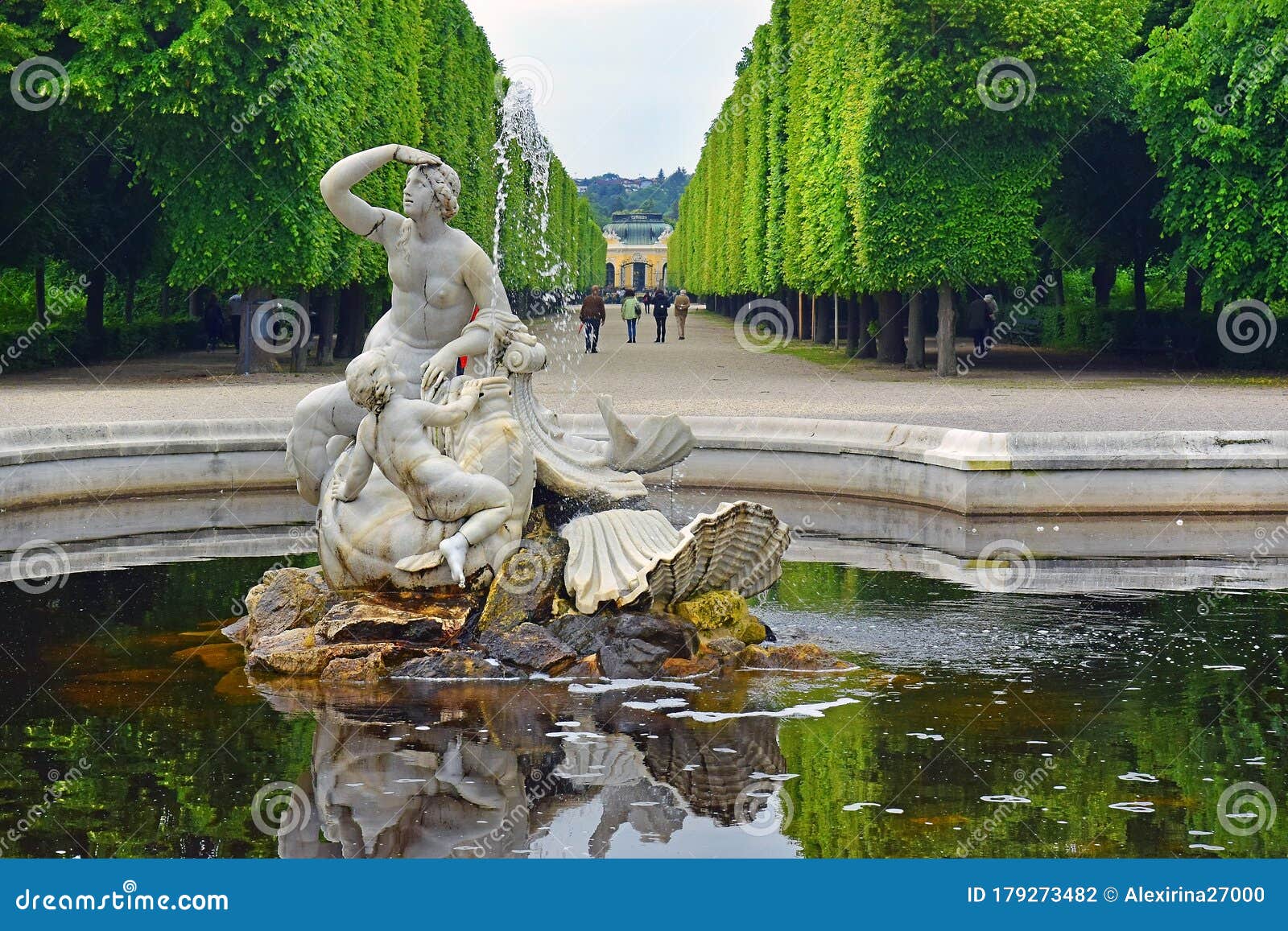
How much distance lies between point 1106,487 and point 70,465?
7752mm

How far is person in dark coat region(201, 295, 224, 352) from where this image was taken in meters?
32.4

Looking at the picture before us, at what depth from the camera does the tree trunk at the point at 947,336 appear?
2498cm

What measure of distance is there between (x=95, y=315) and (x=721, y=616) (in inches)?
884

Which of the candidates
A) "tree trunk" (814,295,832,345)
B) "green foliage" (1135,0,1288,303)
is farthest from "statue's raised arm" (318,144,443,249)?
"tree trunk" (814,295,832,345)

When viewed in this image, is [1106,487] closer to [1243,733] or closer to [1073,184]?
[1243,733]

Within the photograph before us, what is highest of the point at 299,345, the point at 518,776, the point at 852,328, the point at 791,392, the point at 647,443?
the point at 852,328

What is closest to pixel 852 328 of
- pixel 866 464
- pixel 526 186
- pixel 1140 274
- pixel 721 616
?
pixel 1140 274

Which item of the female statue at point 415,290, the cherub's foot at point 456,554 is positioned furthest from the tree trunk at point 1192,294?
the cherub's foot at point 456,554

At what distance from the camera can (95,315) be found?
27.7 meters

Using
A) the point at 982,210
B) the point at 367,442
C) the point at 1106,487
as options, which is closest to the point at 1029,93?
the point at 982,210

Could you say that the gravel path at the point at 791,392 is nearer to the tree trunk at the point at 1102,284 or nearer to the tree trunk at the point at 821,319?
the tree trunk at the point at 1102,284

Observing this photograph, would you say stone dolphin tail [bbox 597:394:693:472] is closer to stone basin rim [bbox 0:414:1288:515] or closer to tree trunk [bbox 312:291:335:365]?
stone basin rim [bbox 0:414:1288:515]

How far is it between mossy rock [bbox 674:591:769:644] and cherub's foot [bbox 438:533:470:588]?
1055 mm

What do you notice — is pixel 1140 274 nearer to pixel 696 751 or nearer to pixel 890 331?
pixel 890 331
